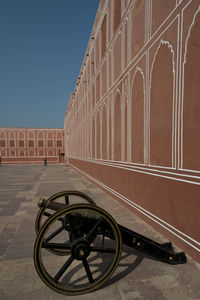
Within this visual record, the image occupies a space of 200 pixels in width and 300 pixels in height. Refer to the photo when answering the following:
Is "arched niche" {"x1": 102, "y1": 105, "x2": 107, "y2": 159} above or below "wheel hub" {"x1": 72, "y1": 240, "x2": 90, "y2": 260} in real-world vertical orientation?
above

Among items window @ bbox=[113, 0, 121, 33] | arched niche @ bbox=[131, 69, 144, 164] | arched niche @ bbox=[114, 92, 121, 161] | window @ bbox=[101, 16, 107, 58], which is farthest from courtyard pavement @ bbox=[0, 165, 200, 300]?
window @ bbox=[101, 16, 107, 58]

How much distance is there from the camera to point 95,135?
1017cm

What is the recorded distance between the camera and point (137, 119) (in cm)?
496

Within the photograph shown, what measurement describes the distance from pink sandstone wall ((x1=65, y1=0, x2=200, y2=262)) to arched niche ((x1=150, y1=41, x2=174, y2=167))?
17mm

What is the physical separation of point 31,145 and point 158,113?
39.7 metres

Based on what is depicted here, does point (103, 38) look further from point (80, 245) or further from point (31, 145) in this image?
point (31, 145)

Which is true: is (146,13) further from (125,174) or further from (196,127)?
(125,174)

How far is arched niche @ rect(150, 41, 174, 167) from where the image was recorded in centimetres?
350

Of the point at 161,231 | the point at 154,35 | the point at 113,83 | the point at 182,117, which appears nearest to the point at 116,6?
the point at 113,83

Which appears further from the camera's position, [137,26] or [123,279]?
[137,26]

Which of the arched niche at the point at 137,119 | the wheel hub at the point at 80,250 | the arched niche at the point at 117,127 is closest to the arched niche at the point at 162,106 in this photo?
the arched niche at the point at 137,119

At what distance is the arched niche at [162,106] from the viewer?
350cm

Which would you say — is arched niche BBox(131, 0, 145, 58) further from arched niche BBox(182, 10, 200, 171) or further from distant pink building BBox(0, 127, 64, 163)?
distant pink building BBox(0, 127, 64, 163)

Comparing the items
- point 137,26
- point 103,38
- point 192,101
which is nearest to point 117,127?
point 137,26
